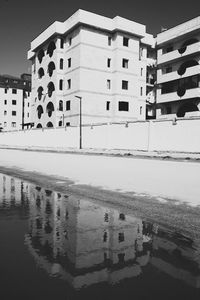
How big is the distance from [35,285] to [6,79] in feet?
250

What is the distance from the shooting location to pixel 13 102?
7200cm

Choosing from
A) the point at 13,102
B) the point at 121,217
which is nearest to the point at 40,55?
the point at 13,102

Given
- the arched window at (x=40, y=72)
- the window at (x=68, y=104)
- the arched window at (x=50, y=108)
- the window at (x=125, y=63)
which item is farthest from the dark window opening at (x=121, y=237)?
the arched window at (x=40, y=72)

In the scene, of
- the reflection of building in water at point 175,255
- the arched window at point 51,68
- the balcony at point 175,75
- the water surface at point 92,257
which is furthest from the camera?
the arched window at point 51,68

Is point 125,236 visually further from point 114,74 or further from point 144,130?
point 114,74

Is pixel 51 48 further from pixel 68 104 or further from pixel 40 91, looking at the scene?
pixel 68 104

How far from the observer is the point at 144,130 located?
24.0m

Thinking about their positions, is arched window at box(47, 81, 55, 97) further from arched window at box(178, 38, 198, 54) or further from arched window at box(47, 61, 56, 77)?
arched window at box(178, 38, 198, 54)

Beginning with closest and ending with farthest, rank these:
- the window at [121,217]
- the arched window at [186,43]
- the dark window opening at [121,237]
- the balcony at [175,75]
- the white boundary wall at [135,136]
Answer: the dark window opening at [121,237], the window at [121,217], the white boundary wall at [135,136], the balcony at [175,75], the arched window at [186,43]

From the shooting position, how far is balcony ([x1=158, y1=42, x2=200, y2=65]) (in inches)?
1414

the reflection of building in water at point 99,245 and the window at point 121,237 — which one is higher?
the reflection of building in water at point 99,245

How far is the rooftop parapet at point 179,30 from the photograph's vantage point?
35531 mm

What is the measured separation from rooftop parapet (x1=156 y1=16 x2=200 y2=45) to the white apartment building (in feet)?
9.88

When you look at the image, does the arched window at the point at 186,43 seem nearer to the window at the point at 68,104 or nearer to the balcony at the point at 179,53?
the balcony at the point at 179,53
